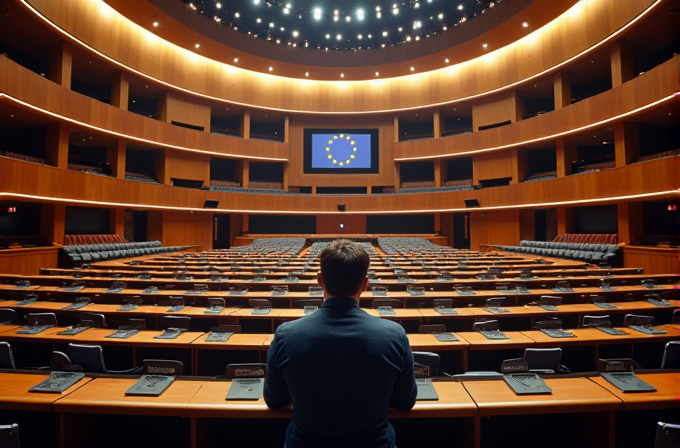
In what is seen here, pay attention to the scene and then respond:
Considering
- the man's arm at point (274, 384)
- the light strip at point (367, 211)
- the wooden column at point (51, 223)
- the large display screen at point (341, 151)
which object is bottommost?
the man's arm at point (274, 384)

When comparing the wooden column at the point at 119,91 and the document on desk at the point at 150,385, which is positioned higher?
the wooden column at the point at 119,91

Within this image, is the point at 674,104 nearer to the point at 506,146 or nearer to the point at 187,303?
the point at 506,146

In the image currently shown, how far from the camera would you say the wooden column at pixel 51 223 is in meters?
13.0

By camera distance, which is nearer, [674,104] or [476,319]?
[476,319]

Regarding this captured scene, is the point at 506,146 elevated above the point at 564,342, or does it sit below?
above

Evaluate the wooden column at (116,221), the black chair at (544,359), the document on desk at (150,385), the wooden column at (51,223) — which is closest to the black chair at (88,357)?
the document on desk at (150,385)

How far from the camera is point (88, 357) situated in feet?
9.64

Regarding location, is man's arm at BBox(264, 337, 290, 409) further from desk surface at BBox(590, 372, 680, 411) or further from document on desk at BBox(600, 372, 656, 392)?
document on desk at BBox(600, 372, 656, 392)

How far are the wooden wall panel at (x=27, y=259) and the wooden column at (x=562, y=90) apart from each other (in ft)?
70.3

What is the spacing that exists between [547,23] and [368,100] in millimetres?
10772

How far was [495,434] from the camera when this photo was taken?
2.35 metres

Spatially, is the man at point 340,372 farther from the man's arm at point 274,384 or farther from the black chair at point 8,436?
the black chair at point 8,436

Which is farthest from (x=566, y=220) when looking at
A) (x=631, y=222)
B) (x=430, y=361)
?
(x=430, y=361)

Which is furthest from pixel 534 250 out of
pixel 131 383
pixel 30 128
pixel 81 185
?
pixel 30 128
